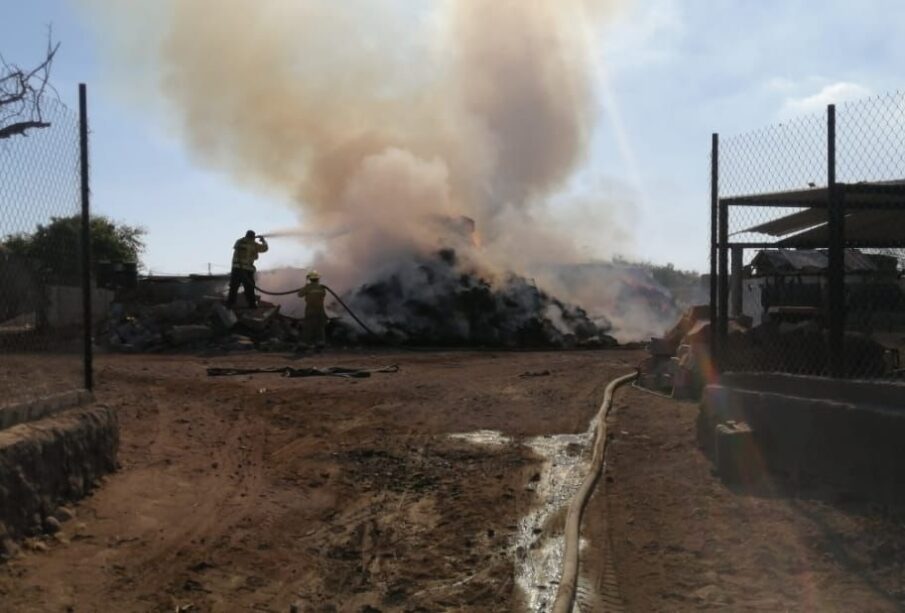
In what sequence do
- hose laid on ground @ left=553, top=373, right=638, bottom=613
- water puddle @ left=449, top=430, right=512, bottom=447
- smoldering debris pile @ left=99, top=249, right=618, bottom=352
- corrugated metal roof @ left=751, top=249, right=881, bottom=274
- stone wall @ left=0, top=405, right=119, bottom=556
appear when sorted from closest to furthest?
hose laid on ground @ left=553, top=373, right=638, bottom=613 < stone wall @ left=0, top=405, right=119, bottom=556 < water puddle @ left=449, top=430, right=512, bottom=447 < corrugated metal roof @ left=751, top=249, right=881, bottom=274 < smoldering debris pile @ left=99, top=249, right=618, bottom=352

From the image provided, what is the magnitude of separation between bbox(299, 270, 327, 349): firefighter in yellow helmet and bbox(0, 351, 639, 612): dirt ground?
8.02m

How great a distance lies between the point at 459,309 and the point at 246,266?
574cm

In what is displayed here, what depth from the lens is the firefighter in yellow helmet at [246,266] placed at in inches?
806

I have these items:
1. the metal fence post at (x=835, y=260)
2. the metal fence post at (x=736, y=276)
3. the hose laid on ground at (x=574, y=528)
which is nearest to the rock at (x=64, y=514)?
the hose laid on ground at (x=574, y=528)

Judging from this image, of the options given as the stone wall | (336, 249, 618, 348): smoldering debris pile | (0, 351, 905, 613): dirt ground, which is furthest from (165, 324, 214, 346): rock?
the stone wall

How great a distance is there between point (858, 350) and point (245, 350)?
1371cm

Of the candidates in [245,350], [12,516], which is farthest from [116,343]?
[12,516]

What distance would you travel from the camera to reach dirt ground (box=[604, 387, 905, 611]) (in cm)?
438

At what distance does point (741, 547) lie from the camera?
510 cm

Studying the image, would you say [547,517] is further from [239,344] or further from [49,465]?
[239,344]

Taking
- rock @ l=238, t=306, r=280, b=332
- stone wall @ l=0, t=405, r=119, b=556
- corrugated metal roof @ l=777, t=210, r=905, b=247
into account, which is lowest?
stone wall @ l=0, t=405, r=119, b=556

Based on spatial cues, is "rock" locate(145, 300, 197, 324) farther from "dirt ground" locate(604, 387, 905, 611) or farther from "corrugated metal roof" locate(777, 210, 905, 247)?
"dirt ground" locate(604, 387, 905, 611)

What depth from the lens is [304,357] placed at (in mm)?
17016

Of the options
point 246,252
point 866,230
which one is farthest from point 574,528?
point 246,252
